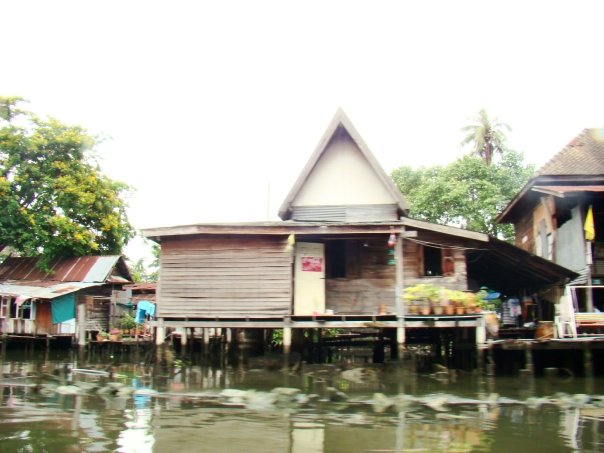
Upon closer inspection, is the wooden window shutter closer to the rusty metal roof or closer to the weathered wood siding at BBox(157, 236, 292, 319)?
the weathered wood siding at BBox(157, 236, 292, 319)

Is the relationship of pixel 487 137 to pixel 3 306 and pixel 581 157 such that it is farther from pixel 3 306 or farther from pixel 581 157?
pixel 3 306

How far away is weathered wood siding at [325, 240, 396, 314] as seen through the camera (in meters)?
15.9

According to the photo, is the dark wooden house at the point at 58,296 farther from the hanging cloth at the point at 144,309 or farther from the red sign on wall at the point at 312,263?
the red sign on wall at the point at 312,263

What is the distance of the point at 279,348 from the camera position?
69.0 ft

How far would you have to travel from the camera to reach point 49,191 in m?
27.1

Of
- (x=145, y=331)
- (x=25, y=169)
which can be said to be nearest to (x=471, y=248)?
(x=145, y=331)

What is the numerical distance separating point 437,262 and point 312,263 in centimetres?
387

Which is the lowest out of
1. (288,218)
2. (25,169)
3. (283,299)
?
(283,299)

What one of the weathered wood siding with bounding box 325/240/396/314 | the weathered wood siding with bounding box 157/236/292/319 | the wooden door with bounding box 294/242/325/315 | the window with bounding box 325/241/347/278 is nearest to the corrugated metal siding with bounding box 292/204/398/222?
the window with bounding box 325/241/347/278

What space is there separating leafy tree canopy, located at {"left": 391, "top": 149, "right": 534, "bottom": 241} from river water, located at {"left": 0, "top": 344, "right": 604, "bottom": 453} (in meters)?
12.0

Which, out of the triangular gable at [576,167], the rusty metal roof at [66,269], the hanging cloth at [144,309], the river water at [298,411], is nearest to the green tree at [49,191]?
the rusty metal roof at [66,269]

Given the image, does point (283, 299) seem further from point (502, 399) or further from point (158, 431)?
point (158, 431)

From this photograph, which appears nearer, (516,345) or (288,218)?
(516,345)

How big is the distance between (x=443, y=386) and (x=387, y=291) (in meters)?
2.94
